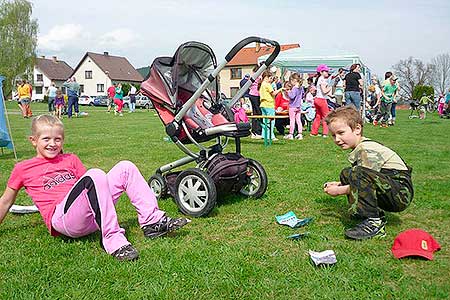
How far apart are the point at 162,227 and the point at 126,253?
0.46m

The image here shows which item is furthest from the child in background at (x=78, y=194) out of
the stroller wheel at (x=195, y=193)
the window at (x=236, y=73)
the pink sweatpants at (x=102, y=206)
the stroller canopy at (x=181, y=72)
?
the window at (x=236, y=73)

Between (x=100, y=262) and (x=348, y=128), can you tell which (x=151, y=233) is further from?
(x=348, y=128)

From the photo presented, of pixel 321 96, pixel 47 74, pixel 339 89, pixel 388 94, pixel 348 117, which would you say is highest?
pixel 47 74

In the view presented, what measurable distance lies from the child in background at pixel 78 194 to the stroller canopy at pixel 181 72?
54.7 inches

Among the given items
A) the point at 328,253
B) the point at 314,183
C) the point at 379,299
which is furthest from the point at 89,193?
the point at 314,183

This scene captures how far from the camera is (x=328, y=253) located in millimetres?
3559

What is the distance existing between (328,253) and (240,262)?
2.28 feet

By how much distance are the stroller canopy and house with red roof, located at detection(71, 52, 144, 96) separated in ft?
238

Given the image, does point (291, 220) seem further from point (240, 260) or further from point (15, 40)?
point (15, 40)

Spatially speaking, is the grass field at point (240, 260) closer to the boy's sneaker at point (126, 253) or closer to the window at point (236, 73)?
the boy's sneaker at point (126, 253)

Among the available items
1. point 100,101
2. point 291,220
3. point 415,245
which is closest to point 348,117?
point 291,220

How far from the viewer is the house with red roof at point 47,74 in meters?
85.2

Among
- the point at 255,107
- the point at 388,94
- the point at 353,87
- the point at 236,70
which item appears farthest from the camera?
the point at 236,70

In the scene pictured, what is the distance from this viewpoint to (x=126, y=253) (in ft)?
11.9
